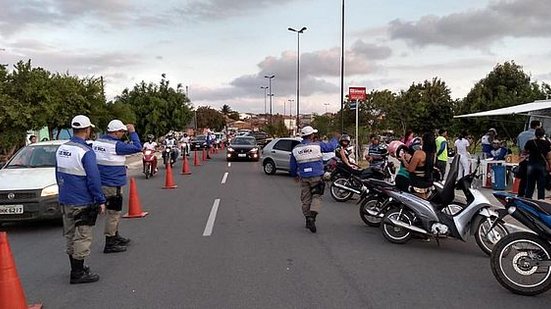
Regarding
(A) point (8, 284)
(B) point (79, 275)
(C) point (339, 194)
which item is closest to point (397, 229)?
(B) point (79, 275)

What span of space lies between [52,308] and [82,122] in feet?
7.11

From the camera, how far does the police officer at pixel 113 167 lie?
799 centimetres

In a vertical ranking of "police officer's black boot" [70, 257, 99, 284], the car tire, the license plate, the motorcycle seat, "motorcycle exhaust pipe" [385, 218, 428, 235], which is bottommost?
the car tire

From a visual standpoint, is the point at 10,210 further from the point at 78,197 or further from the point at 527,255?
the point at 527,255

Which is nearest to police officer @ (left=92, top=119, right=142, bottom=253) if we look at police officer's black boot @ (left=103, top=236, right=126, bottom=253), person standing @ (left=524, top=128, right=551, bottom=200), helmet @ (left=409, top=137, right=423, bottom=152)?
police officer's black boot @ (left=103, top=236, right=126, bottom=253)

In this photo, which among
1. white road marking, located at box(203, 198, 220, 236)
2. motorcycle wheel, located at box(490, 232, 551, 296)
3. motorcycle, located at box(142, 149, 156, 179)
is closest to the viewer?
motorcycle wheel, located at box(490, 232, 551, 296)

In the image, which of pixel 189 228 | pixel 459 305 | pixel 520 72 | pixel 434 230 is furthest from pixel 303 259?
pixel 520 72

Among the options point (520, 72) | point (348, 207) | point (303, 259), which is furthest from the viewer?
point (520, 72)

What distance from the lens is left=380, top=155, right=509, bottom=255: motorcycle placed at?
7598mm

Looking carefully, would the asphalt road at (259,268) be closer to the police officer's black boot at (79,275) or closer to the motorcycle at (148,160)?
the police officer's black boot at (79,275)

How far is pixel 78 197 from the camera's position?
6.37 metres

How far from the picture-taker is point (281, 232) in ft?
30.9

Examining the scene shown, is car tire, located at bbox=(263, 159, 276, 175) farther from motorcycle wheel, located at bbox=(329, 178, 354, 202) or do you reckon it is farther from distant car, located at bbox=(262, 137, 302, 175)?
motorcycle wheel, located at bbox=(329, 178, 354, 202)

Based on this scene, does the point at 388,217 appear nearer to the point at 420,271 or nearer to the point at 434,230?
the point at 434,230
